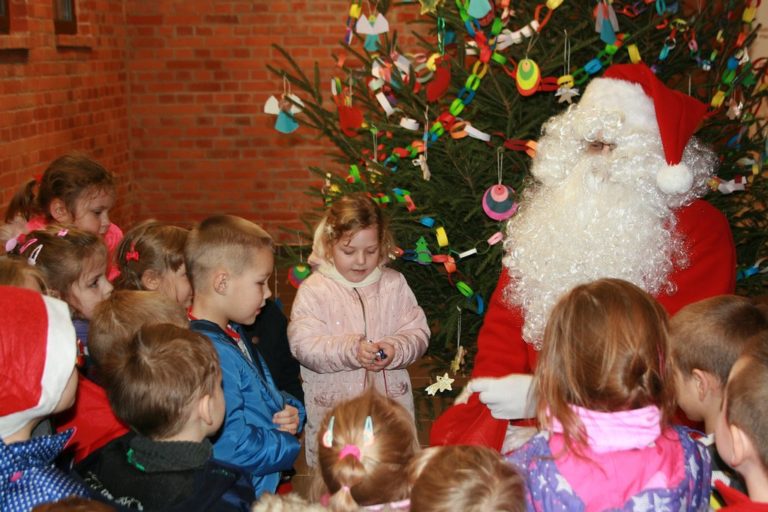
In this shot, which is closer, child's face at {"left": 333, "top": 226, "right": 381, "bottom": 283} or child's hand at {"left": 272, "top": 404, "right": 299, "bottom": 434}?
child's hand at {"left": 272, "top": 404, "right": 299, "bottom": 434}

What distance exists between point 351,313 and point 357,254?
0.83 ft

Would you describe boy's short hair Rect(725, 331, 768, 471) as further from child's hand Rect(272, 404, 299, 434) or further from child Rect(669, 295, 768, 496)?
child's hand Rect(272, 404, 299, 434)

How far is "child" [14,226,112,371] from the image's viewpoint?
3.20 m

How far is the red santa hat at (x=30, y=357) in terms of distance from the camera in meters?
2.02

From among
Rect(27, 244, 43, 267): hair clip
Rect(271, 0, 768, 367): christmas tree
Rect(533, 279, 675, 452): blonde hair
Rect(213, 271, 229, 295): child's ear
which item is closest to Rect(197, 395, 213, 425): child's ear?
Rect(213, 271, 229, 295): child's ear

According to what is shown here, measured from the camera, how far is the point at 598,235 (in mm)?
3199

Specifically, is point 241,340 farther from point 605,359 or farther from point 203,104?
point 203,104

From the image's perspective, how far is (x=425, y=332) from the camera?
3.63m

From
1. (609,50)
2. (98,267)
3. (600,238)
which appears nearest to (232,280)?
(98,267)

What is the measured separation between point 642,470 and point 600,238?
1.29 m

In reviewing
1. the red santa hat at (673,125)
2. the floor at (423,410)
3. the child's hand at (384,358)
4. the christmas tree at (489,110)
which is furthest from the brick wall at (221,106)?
the red santa hat at (673,125)

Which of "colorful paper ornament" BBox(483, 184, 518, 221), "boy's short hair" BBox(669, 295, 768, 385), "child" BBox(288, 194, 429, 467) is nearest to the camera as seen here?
"boy's short hair" BBox(669, 295, 768, 385)

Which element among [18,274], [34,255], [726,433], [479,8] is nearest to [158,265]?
[34,255]

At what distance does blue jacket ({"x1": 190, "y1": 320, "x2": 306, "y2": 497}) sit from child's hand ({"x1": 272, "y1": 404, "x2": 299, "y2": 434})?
0.07 ft
